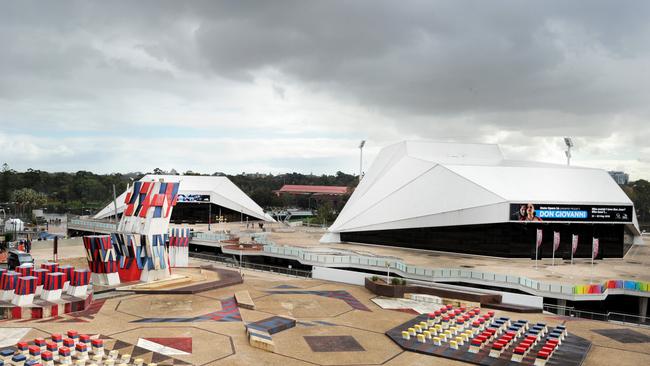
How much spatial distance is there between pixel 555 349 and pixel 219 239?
42.1 meters

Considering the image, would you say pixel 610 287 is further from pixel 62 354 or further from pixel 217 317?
pixel 62 354

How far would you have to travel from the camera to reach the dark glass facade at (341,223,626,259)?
5022 cm

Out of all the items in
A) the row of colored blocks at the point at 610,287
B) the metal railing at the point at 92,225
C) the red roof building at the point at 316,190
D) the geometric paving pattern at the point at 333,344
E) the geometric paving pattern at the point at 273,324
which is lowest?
the geometric paving pattern at the point at 333,344

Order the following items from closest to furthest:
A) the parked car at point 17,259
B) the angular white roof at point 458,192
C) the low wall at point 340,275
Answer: the parked car at point 17,259, the low wall at point 340,275, the angular white roof at point 458,192

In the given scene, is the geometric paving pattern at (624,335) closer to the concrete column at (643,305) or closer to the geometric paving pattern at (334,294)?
the concrete column at (643,305)

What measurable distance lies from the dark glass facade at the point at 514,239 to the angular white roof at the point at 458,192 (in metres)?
1.60

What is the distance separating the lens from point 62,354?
61.7 feet

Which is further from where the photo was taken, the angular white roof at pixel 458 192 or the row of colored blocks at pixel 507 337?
the angular white roof at pixel 458 192

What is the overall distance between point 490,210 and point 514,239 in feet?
13.2

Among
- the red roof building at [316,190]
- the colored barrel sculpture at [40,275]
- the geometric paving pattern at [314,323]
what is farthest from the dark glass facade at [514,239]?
the red roof building at [316,190]

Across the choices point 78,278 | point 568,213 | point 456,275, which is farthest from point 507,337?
point 568,213

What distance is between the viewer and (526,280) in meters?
34.3

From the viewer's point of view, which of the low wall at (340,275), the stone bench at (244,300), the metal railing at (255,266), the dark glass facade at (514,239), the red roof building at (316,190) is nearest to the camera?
the stone bench at (244,300)

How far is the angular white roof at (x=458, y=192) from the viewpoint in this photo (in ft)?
165
